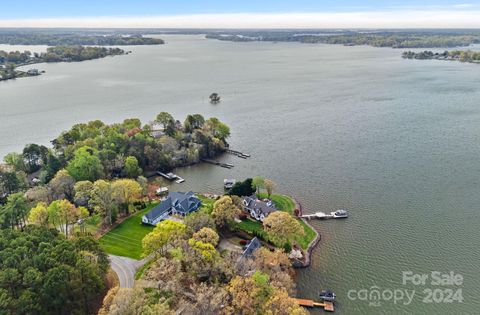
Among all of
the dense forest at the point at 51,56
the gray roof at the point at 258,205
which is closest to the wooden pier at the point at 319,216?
the gray roof at the point at 258,205

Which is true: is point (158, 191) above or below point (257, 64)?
below

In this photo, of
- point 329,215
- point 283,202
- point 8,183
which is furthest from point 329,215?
point 8,183

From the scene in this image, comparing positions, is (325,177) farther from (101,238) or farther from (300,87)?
(300,87)

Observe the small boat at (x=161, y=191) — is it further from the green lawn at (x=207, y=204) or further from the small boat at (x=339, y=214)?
the small boat at (x=339, y=214)

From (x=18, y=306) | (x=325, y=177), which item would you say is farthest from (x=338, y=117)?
(x=18, y=306)

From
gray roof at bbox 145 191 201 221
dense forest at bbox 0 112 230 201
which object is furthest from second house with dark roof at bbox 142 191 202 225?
dense forest at bbox 0 112 230 201
